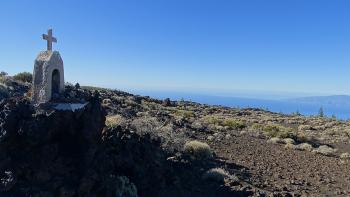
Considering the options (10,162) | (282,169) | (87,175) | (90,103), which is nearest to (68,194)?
(87,175)

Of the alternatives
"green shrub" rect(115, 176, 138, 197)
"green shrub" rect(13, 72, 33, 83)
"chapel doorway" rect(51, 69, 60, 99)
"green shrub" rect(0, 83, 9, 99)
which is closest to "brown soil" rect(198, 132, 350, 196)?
"green shrub" rect(115, 176, 138, 197)

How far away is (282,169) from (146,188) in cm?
827

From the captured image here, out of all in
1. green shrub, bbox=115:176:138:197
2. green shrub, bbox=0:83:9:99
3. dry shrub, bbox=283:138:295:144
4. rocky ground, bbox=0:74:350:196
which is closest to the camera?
rocky ground, bbox=0:74:350:196

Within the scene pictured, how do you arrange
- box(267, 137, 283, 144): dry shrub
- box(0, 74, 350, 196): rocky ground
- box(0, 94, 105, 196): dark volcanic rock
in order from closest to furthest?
1. box(0, 94, 105, 196): dark volcanic rock
2. box(0, 74, 350, 196): rocky ground
3. box(267, 137, 283, 144): dry shrub

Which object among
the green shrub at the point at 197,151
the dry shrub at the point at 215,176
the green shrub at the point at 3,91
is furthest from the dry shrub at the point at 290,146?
the green shrub at the point at 3,91

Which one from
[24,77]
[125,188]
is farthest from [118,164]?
[24,77]

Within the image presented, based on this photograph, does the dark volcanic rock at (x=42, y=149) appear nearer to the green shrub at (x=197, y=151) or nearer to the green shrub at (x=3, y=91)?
the green shrub at (x=197, y=151)

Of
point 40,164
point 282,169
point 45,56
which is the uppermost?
point 45,56

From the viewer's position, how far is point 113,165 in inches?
554

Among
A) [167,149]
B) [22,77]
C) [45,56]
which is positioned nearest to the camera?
[45,56]

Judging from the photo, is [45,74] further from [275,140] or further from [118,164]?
[275,140]

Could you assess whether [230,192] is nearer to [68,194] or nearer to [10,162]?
[68,194]

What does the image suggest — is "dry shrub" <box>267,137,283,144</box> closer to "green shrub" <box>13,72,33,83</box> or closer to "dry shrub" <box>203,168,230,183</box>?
"dry shrub" <box>203,168,230,183</box>

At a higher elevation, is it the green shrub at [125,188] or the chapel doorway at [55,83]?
the chapel doorway at [55,83]
